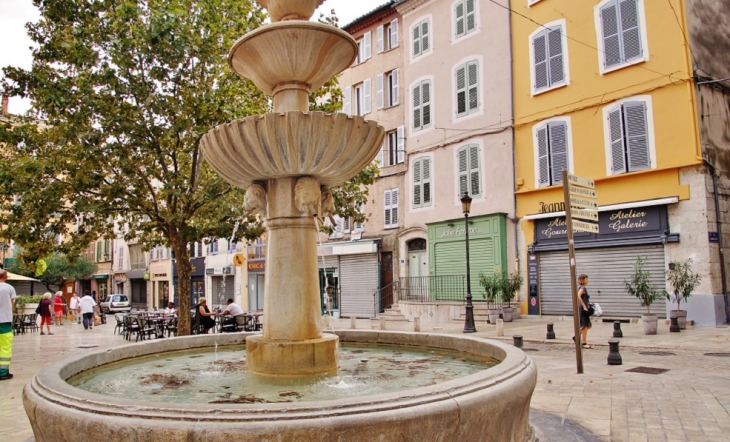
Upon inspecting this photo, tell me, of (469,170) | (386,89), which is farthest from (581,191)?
(386,89)

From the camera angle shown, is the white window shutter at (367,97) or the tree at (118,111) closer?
the tree at (118,111)

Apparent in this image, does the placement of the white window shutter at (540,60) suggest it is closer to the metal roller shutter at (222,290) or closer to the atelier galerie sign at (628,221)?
the atelier galerie sign at (628,221)

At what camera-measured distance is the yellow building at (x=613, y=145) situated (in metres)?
15.9

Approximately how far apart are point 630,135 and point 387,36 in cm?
1398

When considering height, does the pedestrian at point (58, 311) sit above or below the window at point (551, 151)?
below

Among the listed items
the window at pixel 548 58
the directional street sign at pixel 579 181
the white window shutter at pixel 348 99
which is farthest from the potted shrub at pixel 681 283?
the white window shutter at pixel 348 99

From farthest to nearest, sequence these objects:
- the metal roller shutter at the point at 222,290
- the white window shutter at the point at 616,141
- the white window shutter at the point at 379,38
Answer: the metal roller shutter at the point at 222,290 → the white window shutter at the point at 379,38 → the white window shutter at the point at 616,141

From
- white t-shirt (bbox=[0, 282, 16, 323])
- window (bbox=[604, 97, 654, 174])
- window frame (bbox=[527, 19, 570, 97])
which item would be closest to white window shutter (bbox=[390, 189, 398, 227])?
window frame (bbox=[527, 19, 570, 97])

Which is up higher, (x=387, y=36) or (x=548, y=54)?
(x=387, y=36)

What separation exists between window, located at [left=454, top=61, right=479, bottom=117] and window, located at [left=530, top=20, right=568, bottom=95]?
2.59 meters

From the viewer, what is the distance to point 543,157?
1964 centimetres

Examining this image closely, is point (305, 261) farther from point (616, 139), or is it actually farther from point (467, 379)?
point (616, 139)

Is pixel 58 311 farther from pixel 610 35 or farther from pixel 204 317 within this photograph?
pixel 610 35

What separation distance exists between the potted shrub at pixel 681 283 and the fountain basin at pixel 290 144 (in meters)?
12.2
